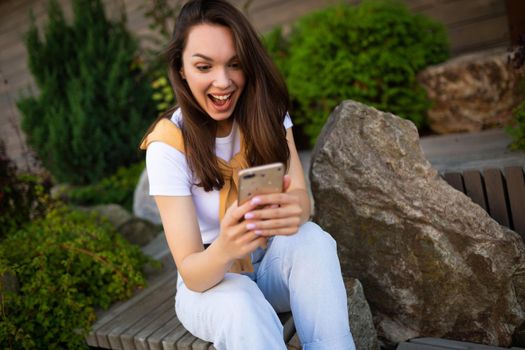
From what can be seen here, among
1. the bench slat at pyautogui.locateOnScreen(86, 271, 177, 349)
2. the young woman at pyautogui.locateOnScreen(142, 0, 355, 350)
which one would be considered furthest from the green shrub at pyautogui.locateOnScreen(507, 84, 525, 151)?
the bench slat at pyautogui.locateOnScreen(86, 271, 177, 349)

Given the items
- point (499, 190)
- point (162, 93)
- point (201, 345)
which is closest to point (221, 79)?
point (201, 345)

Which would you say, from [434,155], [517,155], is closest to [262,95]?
[517,155]

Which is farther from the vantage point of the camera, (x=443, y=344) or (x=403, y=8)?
(x=403, y=8)

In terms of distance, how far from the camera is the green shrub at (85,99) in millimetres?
5430

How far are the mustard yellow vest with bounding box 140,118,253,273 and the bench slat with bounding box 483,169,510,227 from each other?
1.29 metres

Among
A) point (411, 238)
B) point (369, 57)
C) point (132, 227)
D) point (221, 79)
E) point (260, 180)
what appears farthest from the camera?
→ point (369, 57)

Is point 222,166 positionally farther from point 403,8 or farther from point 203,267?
point 403,8

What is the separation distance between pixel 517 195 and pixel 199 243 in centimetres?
162

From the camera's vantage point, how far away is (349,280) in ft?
6.63

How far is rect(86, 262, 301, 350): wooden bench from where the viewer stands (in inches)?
74.4

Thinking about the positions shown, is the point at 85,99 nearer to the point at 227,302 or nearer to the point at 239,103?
the point at 239,103

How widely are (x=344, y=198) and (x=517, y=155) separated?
1255mm

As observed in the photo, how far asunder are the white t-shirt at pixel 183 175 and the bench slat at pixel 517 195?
1.18m

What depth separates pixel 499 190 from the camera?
2260 mm
